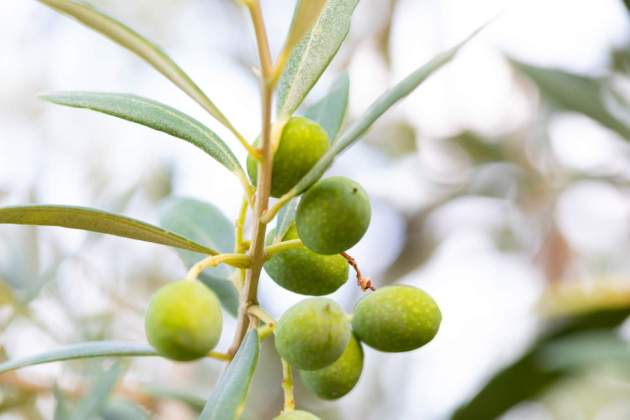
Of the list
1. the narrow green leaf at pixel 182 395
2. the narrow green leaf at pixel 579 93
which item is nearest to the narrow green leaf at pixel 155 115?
the narrow green leaf at pixel 182 395

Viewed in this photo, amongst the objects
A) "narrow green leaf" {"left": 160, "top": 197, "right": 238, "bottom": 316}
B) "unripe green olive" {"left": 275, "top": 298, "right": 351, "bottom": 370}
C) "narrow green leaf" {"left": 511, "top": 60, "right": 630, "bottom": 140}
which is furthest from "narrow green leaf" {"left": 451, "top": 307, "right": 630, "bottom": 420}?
"unripe green olive" {"left": 275, "top": 298, "right": 351, "bottom": 370}

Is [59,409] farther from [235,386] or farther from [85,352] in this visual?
[235,386]

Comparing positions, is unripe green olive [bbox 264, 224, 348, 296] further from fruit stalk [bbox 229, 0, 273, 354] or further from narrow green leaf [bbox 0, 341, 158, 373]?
narrow green leaf [bbox 0, 341, 158, 373]

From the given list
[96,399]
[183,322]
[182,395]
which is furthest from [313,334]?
[182,395]

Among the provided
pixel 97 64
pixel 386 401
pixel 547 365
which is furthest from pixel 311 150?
pixel 97 64

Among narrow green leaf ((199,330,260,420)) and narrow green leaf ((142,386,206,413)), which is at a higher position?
narrow green leaf ((199,330,260,420))

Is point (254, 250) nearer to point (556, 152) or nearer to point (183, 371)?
point (183, 371)
